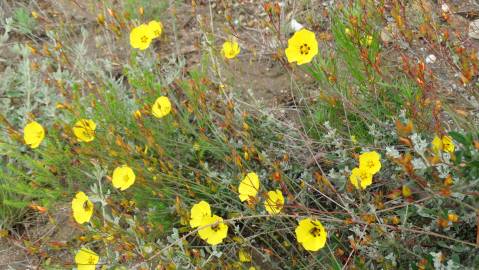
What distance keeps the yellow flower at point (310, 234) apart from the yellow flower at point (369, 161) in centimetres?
33

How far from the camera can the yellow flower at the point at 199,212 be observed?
7.68 ft

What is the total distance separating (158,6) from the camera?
3855 mm

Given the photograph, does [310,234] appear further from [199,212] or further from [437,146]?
[437,146]

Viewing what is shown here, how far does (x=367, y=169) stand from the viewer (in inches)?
85.6

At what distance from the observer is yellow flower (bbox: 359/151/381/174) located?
2.18 meters

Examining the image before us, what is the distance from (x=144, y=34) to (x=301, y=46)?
98 cm

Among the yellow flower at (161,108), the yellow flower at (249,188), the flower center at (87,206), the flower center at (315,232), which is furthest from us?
the yellow flower at (161,108)

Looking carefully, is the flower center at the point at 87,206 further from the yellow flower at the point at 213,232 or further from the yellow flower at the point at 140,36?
the yellow flower at the point at 140,36

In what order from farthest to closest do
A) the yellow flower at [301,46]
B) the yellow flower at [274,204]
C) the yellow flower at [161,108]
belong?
the yellow flower at [161,108] → the yellow flower at [301,46] → the yellow flower at [274,204]

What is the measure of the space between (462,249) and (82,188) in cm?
198

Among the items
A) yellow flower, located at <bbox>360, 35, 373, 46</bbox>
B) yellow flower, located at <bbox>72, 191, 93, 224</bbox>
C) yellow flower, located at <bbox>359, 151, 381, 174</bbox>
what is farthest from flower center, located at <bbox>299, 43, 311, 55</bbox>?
yellow flower, located at <bbox>72, 191, 93, 224</bbox>

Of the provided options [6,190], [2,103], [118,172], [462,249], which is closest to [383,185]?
[462,249]

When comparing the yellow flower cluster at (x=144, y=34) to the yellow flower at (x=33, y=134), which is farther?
the yellow flower cluster at (x=144, y=34)

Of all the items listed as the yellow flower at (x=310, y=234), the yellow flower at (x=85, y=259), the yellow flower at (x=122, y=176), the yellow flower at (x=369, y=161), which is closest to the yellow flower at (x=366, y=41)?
the yellow flower at (x=369, y=161)
